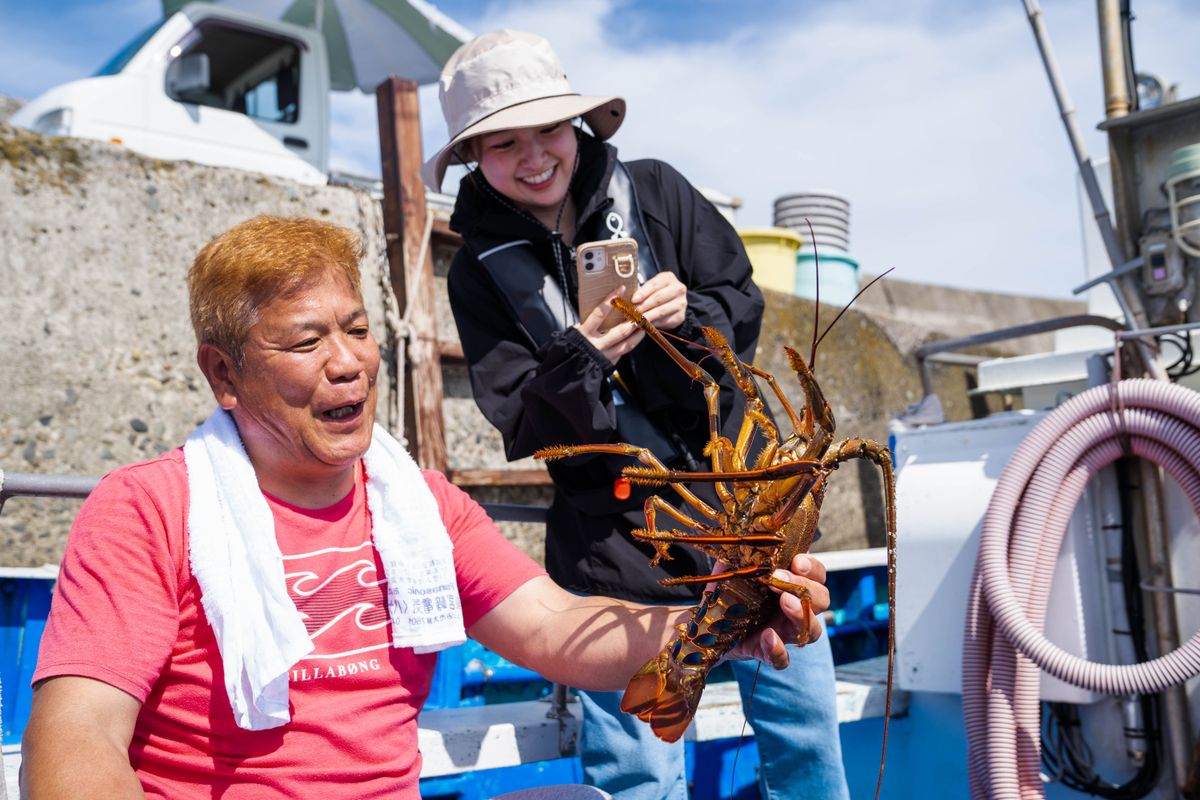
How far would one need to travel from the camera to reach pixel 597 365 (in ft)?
6.48

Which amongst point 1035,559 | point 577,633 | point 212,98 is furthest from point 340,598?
point 212,98

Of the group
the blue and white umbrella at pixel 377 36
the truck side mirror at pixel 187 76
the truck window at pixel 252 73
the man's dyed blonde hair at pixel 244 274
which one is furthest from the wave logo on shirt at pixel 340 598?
the blue and white umbrella at pixel 377 36

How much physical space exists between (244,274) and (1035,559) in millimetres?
2324

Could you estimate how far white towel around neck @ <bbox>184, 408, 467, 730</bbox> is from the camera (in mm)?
1488

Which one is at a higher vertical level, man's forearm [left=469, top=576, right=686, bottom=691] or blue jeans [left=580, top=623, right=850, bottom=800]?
man's forearm [left=469, top=576, right=686, bottom=691]

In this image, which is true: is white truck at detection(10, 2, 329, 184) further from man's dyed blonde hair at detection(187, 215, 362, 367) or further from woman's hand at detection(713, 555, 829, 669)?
woman's hand at detection(713, 555, 829, 669)

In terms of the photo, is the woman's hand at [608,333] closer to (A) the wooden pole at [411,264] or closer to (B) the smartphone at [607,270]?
(B) the smartphone at [607,270]

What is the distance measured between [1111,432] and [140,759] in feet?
8.48

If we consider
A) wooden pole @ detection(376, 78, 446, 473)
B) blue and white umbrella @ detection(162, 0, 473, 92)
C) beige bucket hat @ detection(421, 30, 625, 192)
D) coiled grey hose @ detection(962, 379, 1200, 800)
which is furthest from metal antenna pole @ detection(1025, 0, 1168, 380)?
blue and white umbrella @ detection(162, 0, 473, 92)

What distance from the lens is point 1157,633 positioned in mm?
2793

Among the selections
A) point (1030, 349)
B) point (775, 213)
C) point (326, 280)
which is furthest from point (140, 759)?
point (1030, 349)

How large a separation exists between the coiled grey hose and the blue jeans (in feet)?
2.57

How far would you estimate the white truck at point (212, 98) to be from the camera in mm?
7062

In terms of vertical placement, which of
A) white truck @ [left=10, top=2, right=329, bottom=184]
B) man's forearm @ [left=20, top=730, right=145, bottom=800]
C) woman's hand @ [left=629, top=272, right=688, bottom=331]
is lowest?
man's forearm @ [left=20, top=730, right=145, bottom=800]
